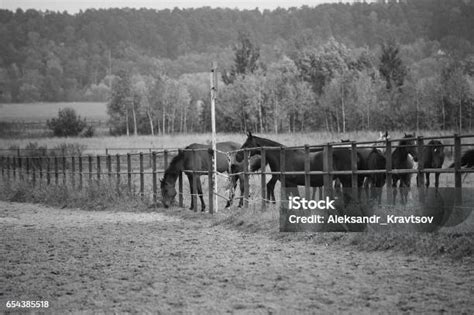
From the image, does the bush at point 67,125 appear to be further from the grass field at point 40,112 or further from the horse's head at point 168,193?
the horse's head at point 168,193

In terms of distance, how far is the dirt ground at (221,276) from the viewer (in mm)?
6090

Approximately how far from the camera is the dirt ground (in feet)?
20.0

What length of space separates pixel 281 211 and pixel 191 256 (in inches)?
116

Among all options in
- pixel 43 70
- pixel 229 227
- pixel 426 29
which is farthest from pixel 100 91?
pixel 229 227

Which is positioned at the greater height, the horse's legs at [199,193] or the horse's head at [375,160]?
the horse's head at [375,160]

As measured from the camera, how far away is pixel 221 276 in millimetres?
7516

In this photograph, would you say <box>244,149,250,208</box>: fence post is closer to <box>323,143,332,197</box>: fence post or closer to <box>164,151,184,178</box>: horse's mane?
<box>323,143,332,197</box>: fence post

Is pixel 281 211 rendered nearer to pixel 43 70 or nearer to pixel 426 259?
pixel 426 259

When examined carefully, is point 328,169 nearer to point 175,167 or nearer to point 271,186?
point 271,186

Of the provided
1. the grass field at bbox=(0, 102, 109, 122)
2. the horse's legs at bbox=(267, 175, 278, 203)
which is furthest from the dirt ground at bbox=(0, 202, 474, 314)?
the grass field at bbox=(0, 102, 109, 122)

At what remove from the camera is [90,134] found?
233 ft

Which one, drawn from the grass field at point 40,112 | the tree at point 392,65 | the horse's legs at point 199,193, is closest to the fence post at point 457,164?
the horse's legs at point 199,193

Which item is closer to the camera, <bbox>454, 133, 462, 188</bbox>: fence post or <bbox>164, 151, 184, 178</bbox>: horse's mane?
<bbox>454, 133, 462, 188</bbox>: fence post

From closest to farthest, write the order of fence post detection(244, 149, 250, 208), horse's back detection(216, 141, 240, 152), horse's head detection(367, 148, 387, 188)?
horse's head detection(367, 148, 387, 188), fence post detection(244, 149, 250, 208), horse's back detection(216, 141, 240, 152)
